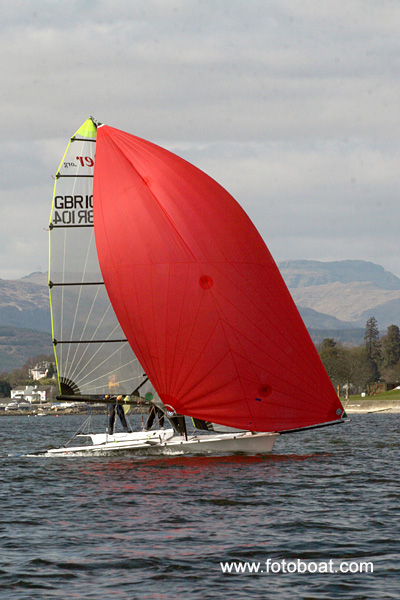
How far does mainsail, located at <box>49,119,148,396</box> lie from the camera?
→ 33750 mm

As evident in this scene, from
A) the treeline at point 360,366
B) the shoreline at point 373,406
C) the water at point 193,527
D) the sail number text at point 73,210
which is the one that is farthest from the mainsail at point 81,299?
the treeline at point 360,366

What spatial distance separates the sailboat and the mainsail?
0.63m

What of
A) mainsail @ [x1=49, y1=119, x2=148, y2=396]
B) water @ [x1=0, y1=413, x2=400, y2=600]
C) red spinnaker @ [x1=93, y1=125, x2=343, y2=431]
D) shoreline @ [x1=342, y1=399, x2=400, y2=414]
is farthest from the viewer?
shoreline @ [x1=342, y1=399, x2=400, y2=414]

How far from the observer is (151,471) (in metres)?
29.4

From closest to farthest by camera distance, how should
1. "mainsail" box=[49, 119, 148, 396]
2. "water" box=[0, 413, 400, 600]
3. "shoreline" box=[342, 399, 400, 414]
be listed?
"water" box=[0, 413, 400, 600]
"mainsail" box=[49, 119, 148, 396]
"shoreline" box=[342, 399, 400, 414]

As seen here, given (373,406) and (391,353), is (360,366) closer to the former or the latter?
(391,353)

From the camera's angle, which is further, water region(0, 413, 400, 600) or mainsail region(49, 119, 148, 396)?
mainsail region(49, 119, 148, 396)

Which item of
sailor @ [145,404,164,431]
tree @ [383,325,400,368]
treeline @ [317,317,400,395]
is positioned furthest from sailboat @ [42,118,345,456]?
tree @ [383,325,400,368]

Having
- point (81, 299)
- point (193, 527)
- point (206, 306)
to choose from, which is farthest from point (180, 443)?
point (193, 527)

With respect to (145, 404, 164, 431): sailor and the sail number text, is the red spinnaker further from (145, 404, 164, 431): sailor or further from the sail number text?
(145, 404, 164, 431): sailor

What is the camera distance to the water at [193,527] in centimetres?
1490

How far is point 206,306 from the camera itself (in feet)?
99.1

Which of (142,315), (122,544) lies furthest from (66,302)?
(122,544)

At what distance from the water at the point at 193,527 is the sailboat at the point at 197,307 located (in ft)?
5.55
